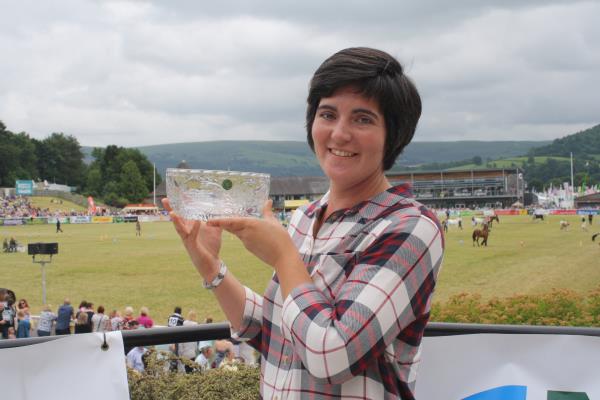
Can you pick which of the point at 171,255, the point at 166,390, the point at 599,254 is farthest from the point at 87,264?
the point at 166,390

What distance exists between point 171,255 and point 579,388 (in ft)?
87.7

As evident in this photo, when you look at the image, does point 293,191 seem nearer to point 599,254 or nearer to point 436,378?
point 599,254

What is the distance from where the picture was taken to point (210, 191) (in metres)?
1.66

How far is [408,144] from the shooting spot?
164 cm

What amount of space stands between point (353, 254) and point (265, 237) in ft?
0.71

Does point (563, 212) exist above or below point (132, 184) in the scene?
below

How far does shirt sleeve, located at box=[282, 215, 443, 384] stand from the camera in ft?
4.35

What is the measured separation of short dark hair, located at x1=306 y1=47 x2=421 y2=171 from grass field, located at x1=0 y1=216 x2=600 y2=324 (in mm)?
13033

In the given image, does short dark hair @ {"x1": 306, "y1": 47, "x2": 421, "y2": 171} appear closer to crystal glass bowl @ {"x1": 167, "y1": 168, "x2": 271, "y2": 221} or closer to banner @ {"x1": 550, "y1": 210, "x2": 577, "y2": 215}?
crystal glass bowl @ {"x1": 167, "y1": 168, "x2": 271, "y2": 221}

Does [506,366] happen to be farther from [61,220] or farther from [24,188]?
[24,188]

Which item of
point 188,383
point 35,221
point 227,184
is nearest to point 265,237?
point 227,184

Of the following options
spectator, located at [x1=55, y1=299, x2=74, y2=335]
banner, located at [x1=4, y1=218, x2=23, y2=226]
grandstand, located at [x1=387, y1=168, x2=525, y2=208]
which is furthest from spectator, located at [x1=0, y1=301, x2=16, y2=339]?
Answer: grandstand, located at [x1=387, y1=168, x2=525, y2=208]

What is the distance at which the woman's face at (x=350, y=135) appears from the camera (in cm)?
152

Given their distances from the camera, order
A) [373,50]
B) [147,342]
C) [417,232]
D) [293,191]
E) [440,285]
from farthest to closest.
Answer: [293,191] < [440,285] < [147,342] < [373,50] < [417,232]
